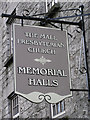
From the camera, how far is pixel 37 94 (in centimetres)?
770

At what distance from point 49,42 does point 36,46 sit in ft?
1.08

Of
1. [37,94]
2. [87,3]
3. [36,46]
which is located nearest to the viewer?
[37,94]

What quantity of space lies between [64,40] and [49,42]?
1.10 ft

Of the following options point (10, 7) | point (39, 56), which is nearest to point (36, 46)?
point (39, 56)

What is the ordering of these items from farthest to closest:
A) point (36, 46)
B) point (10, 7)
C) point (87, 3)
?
1. point (10, 7)
2. point (87, 3)
3. point (36, 46)

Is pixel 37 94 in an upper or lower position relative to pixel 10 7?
lower

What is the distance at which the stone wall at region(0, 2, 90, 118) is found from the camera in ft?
29.5

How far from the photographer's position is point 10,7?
50.4ft

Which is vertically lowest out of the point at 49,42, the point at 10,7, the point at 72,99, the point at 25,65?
the point at 72,99

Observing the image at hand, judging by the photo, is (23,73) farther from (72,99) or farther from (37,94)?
(72,99)

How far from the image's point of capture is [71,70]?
960cm

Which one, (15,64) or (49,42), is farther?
(49,42)

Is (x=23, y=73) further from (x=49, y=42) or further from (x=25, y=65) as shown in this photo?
(x=49, y=42)

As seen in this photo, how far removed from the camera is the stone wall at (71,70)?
8.98 meters
